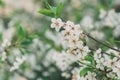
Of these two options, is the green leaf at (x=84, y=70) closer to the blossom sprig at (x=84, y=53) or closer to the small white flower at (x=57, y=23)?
the blossom sprig at (x=84, y=53)

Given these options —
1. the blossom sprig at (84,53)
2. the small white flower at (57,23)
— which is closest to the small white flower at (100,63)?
the blossom sprig at (84,53)

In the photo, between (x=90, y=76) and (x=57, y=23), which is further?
(x=90, y=76)

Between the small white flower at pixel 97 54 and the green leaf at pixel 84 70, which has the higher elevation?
the small white flower at pixel 97 54

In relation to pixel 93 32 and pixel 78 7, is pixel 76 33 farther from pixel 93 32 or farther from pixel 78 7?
pixel 78 7

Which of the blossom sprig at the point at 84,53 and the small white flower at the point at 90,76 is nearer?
the blossom sprig at the point at 84,53

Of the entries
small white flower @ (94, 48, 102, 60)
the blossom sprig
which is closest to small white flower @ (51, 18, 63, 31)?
the blossom sprig

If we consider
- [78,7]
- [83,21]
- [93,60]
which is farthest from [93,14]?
[93,60]

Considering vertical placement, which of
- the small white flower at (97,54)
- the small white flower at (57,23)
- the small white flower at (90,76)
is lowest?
the small white flower at (90,76)

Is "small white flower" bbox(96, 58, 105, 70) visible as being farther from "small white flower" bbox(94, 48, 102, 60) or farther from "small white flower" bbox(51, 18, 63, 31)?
"small white flower" bbox(51, 18, 63, 31)

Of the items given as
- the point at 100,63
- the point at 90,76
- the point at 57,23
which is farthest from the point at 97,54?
the point at 57,23

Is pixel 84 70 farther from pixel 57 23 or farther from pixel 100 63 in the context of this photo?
pixel 57 23

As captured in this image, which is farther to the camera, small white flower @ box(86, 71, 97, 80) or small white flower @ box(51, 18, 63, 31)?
small white flower @ box(86, 71, 97, 80)
